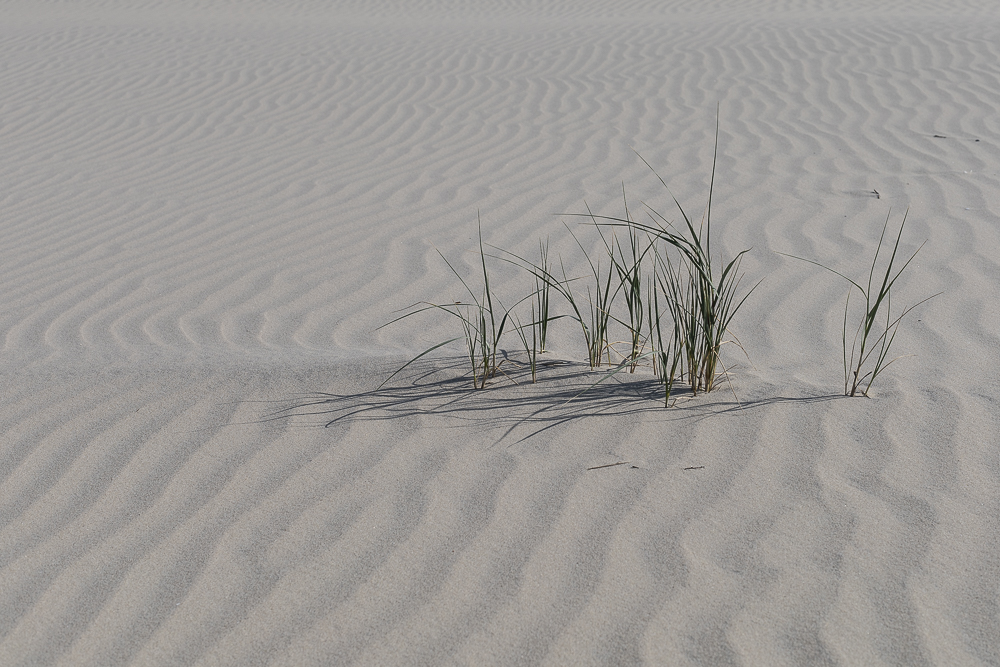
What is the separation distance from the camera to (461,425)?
2.49 meters

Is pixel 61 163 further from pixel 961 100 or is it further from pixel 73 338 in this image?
pixel 961 100

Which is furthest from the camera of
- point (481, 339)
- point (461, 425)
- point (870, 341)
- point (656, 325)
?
point (870, 341)

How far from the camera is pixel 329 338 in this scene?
10.6 ft

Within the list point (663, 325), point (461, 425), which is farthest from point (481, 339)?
point (663, 325)

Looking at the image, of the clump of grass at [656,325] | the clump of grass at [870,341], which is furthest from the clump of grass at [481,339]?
the clump of grass at [870,341]

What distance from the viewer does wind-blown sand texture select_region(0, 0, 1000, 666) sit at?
175 cm

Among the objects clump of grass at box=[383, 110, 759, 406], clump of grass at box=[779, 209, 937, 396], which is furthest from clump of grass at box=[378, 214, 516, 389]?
clump of grass at box=[779, 209, 937, 396]

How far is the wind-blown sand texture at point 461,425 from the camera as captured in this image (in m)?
1.75

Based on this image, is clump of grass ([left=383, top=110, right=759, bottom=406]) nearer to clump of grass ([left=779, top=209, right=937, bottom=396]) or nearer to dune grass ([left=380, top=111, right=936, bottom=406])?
dune grass ([left=380, top=111, right=936, bottom=406])

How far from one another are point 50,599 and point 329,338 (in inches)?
59.9

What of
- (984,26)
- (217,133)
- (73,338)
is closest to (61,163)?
(217,133)

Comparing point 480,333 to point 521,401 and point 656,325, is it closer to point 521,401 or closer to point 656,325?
point 521,401

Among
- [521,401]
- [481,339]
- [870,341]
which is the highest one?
[481,339]

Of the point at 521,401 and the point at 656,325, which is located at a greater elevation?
the point at 656,325
